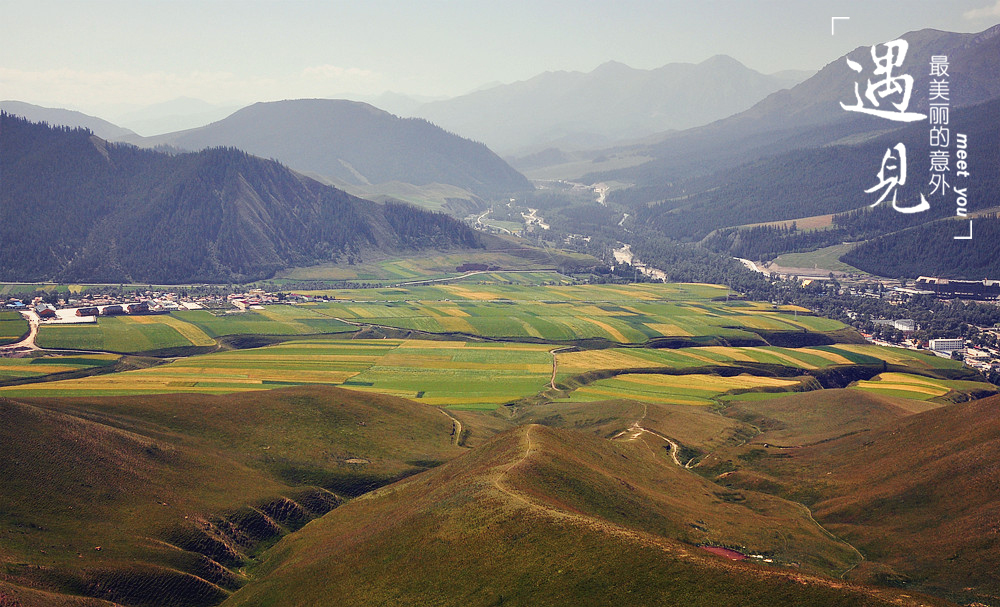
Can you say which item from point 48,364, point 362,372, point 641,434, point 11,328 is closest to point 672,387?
point 641,434

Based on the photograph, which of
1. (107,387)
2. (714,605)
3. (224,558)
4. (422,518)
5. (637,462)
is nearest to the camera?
(714,605)

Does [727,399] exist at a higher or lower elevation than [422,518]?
lower

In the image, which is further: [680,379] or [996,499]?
[680,379]

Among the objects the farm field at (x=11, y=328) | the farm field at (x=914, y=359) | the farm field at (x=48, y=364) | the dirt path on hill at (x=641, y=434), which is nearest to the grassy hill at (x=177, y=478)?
the dirt path on hill at (x=641, y=434)

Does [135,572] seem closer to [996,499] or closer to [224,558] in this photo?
[224,558]

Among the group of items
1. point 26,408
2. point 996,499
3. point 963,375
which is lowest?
point 963,375

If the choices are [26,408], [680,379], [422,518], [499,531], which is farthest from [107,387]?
[680,379]

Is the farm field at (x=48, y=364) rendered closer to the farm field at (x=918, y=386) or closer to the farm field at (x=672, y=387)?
the farm field at (x=672, y=387)
